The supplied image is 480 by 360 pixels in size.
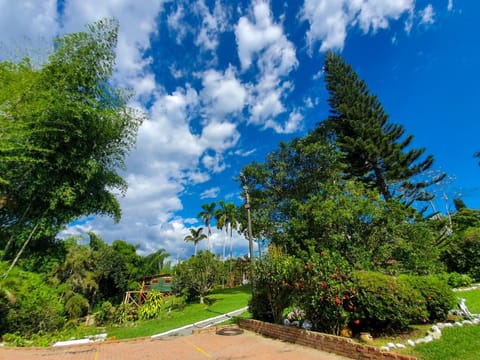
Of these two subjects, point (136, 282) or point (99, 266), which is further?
point (136, 282)

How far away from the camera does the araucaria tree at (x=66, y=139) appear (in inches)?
306

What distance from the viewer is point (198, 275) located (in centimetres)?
A: 1828

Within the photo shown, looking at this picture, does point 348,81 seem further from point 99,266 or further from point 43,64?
point 99,266

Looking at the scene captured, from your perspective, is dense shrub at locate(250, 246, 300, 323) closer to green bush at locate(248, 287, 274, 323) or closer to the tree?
green bush at locate(248, 287, 274, 323)

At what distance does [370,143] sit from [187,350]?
16.0 meters

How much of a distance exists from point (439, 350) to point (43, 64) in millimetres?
11747

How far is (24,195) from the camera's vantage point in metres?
8.40

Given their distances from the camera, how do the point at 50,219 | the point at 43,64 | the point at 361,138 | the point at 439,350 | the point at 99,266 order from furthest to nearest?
the point at 99,266 → the point at 361,138 → the point at 50,219 → the point at 43,64 → the point at 439,350

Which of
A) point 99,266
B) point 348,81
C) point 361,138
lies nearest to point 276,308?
point 361,138

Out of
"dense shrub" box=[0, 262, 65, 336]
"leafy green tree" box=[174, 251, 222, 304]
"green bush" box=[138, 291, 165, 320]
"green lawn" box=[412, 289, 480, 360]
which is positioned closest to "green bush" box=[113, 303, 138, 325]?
"green bush" box=[138, 291, 165, 320]

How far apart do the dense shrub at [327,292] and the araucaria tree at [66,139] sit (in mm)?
8136

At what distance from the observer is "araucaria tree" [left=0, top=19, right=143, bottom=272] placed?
7.78 m

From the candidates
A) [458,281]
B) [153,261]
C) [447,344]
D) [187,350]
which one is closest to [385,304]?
[447,344]

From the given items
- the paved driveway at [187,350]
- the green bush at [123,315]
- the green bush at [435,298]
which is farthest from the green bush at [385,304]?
the green bush at [123,315]
